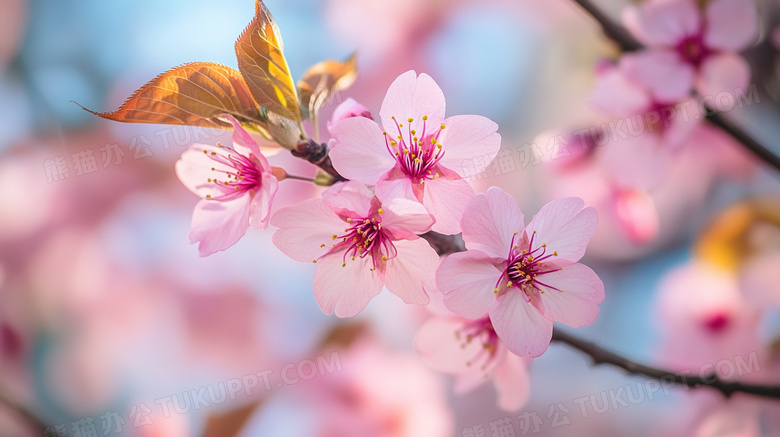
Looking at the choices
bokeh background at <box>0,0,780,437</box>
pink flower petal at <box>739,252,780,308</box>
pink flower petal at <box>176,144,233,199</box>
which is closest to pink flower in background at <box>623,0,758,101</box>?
bokeh background at <box>0,0,780,437</box>

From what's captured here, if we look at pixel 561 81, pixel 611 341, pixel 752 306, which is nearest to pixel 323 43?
pixel 561 81

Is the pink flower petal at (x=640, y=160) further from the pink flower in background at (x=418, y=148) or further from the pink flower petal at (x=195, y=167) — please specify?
the pink flower petal at (x=195, y=167)

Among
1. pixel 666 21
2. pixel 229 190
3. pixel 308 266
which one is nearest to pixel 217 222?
pixel 229 190

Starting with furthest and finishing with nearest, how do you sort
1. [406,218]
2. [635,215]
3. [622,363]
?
[635,215] → [622,363] → [406,218]

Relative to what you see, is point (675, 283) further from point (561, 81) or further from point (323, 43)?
point (323, 43)

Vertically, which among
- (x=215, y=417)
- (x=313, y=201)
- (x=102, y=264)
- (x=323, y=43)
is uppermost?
(x=323, y=43)

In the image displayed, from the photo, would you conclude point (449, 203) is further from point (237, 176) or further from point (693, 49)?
point (693, 49)
